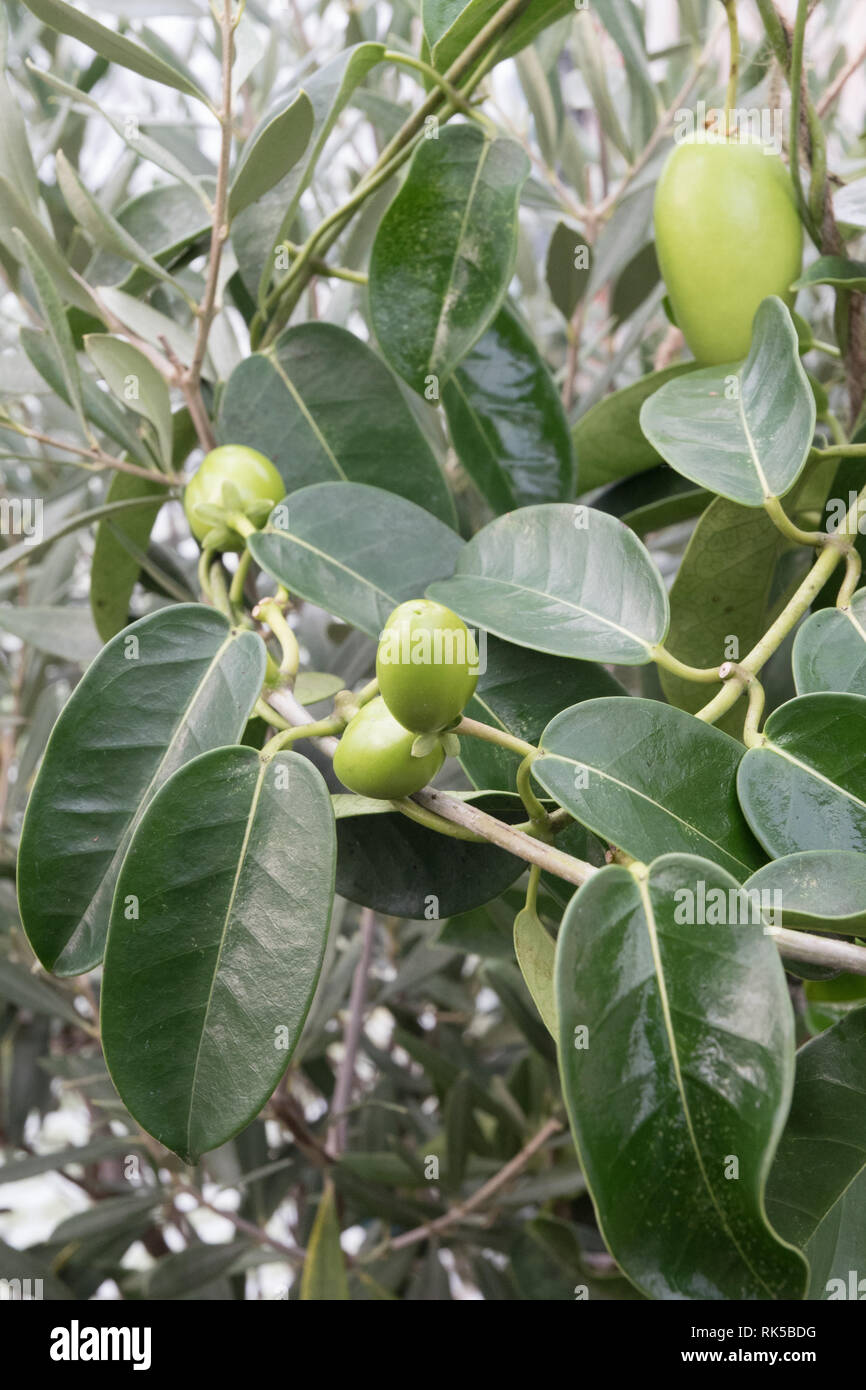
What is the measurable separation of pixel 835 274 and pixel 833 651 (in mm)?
190

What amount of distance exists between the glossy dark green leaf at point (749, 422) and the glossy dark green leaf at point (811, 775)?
88mm

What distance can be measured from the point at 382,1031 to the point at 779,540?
141 cm

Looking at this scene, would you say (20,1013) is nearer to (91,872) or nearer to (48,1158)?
(48,1158)

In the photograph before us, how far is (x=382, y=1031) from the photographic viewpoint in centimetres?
175

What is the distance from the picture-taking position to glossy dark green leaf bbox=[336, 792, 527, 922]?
43 centimetres

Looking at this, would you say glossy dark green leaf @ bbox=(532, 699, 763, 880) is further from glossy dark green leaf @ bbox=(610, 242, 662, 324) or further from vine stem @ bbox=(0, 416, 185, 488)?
glossy dark green leaf @ bbox=(610, 242, 662, 324)

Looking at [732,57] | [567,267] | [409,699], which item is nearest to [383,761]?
[409,699]

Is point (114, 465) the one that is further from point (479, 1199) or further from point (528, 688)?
point (479, 1199)

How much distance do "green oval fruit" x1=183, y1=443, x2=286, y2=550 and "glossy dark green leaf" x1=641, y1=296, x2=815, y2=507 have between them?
0.17m

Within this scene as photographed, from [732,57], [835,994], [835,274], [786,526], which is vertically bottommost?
[835,994]

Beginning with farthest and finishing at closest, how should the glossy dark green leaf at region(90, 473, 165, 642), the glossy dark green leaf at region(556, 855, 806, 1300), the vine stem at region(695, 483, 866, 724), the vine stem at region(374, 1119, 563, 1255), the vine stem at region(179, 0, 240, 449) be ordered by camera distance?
the vine stem at region(374, 1119, 563, 1255), the glossy dark green leaf at region(90, 473, 165, 642), the vine stem at region(179, 0, 240, 449), the vine stem at region(695, 483, 866, 724), the glossy dark green leaf at region(556, 855, 806, 1300)

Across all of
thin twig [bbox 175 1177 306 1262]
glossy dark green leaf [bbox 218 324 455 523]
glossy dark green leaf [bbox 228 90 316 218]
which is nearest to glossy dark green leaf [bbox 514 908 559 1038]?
glossy dark green leaf [bbox 218 324 455 523]

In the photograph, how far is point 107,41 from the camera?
500 millimetres
